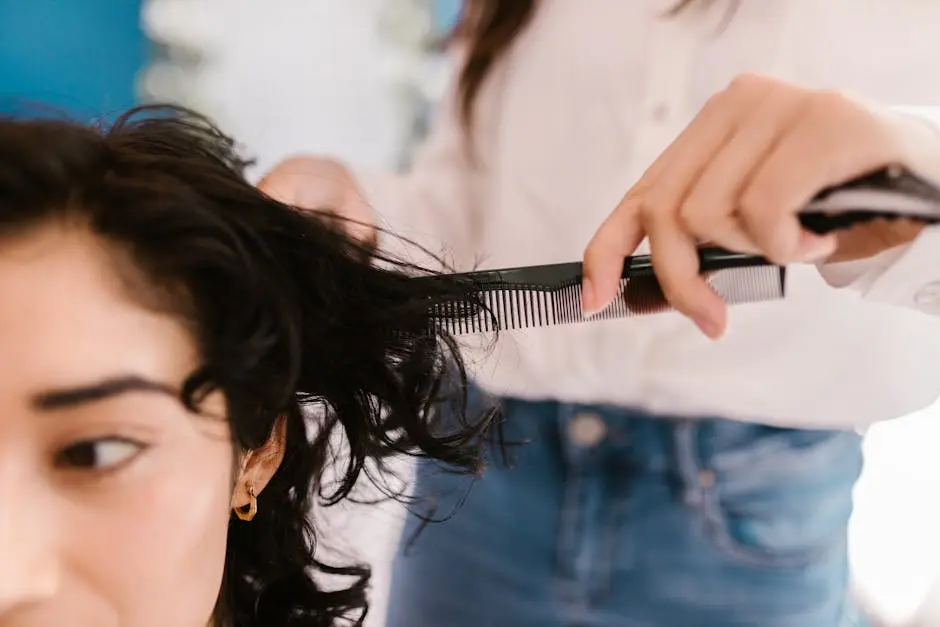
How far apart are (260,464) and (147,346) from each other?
124 mm

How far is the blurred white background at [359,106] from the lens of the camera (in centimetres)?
78

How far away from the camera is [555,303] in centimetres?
40

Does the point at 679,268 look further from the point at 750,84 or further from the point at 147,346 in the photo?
the point at 147,346

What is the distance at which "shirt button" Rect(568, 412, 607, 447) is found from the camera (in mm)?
556

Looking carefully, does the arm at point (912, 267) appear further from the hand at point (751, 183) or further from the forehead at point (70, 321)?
the forehead at point (70, 321)

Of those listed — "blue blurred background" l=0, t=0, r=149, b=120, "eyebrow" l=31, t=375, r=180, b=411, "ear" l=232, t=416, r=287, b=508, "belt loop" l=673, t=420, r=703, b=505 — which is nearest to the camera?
"eyebrow" l=31, t=375, r=180, b=411

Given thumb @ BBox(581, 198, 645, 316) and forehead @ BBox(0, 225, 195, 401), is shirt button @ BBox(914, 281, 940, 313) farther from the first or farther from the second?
forehead @ BBox(0, 225, 195, 401)

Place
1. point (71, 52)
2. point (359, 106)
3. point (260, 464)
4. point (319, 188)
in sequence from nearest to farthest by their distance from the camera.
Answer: point (260, 464)
point (319, 188)
point (71, 52)
point (359, 106)

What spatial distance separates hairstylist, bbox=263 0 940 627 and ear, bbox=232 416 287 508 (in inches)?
6.2

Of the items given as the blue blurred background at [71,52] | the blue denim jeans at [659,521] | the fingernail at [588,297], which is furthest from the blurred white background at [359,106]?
the fingernail at [588,297]

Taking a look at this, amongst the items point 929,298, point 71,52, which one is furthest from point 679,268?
point 71,52

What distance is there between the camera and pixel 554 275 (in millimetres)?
398

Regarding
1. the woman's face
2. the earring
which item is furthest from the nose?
the earring

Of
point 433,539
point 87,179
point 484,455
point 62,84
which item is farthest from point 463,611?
point 62,84
